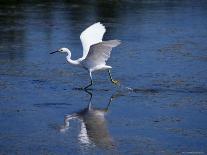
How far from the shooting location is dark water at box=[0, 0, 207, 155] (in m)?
11.3

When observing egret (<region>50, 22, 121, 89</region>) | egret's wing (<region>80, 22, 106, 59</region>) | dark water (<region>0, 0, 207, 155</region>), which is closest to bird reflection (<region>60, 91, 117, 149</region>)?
dark water (<region>0, 0, 207, 155</region>)

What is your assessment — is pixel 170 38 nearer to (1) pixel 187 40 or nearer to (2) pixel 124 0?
(1) pixel 187 40

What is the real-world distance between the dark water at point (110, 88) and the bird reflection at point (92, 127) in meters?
0.02

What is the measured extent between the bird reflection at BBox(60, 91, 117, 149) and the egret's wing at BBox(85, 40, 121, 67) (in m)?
A: 1.27

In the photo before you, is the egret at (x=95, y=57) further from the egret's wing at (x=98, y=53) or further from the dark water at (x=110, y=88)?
the dark water at (x=110, y=88)

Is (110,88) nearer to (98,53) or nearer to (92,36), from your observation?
(98,53)

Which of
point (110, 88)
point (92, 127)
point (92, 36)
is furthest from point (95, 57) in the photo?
point (92, 127)

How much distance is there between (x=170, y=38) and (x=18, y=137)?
1004 centimetres

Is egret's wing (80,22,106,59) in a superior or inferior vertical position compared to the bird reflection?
superior

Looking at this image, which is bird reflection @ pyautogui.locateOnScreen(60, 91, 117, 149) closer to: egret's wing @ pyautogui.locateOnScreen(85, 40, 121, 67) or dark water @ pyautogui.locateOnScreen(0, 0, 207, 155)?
dark water @ pyautogui.locateOnScreen(0, 0, 207, 155)

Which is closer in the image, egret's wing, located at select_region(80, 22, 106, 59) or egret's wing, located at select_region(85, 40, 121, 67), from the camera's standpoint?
egret's wing, located at select_region(85, 40, 121, 67)

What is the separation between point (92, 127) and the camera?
1206 centimetres

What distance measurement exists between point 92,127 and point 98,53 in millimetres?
3266

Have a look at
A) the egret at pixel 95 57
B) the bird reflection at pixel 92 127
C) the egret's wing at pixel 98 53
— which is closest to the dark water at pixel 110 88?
the bird reflection at pixel 92 127
